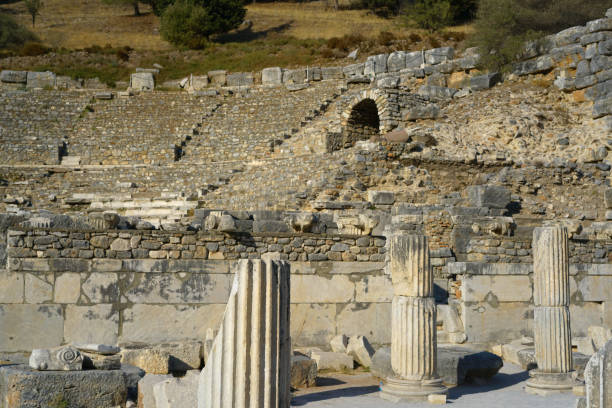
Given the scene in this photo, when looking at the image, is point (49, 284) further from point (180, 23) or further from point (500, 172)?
point (180, 23)

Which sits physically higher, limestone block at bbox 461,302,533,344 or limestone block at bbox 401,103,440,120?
limestone block at bbox 401,103,440,120

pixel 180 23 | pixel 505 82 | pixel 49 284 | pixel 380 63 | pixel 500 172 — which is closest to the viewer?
pixel 49 284

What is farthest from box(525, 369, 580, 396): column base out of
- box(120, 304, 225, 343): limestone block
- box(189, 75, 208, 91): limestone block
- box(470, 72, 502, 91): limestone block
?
box(189, 75, 208, 91): limestone block

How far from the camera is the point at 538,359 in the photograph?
870cm

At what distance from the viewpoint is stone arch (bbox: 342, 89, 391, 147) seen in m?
24.3

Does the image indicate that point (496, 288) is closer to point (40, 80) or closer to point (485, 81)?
point (485, 81)

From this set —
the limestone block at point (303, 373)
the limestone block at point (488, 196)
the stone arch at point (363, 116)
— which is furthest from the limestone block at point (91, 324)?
the stone arch at point (363, 116)

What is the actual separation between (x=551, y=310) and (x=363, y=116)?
1763cm

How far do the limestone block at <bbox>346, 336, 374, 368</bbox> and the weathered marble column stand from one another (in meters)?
4.72

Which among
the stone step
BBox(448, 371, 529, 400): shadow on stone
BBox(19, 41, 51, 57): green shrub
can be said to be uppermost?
BBox(19, 41, 51, 57): green shrub

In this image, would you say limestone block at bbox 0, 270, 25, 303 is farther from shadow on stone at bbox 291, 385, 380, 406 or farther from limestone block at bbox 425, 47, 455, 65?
limestone block at bbox 425, 47, 455, 65

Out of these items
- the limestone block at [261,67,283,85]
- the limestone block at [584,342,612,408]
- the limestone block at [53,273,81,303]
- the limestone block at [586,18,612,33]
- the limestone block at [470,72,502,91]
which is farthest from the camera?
the limestone block at [261,67,283,85]

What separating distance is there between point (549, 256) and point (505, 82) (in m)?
18.3

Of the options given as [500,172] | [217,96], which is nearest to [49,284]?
[500,172]
